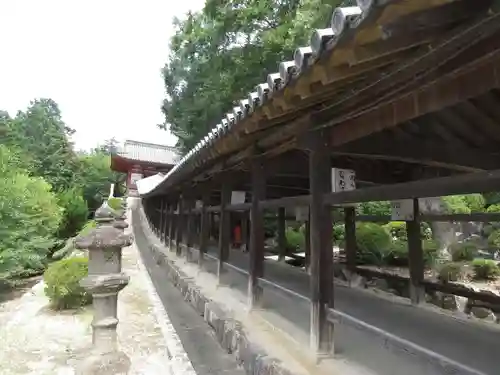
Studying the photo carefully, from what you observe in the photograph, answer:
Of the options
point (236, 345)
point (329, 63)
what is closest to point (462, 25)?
point (329, 63)

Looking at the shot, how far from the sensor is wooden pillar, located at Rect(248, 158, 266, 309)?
228 inches

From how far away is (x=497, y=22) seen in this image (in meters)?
1.77

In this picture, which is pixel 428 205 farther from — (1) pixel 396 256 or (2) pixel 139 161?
(2) pixel 139 161

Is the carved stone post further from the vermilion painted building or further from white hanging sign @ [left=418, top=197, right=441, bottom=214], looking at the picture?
the vermilion painted building

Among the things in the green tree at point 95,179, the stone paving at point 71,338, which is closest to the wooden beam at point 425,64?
the stone paving at point 71,338

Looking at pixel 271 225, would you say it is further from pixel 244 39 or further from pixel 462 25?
pixel 462 25

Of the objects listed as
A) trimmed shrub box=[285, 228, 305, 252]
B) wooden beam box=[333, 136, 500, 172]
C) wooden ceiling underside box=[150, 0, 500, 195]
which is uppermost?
wooden ceiling underside box=[150, 0, 500, 195]

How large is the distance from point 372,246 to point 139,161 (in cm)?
2908

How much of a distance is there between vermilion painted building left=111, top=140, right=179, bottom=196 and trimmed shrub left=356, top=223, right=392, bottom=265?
26.0m

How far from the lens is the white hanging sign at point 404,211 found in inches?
247

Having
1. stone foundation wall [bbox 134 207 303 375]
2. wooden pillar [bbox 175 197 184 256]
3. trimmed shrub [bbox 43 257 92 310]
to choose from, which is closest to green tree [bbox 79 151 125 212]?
wooden pillar [bbox 175 197 184 256]

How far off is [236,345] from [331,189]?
2380 mm

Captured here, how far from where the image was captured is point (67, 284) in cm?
833

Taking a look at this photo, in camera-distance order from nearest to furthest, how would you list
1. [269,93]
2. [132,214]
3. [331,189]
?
[269,93] < [331,189] < [132,214]
